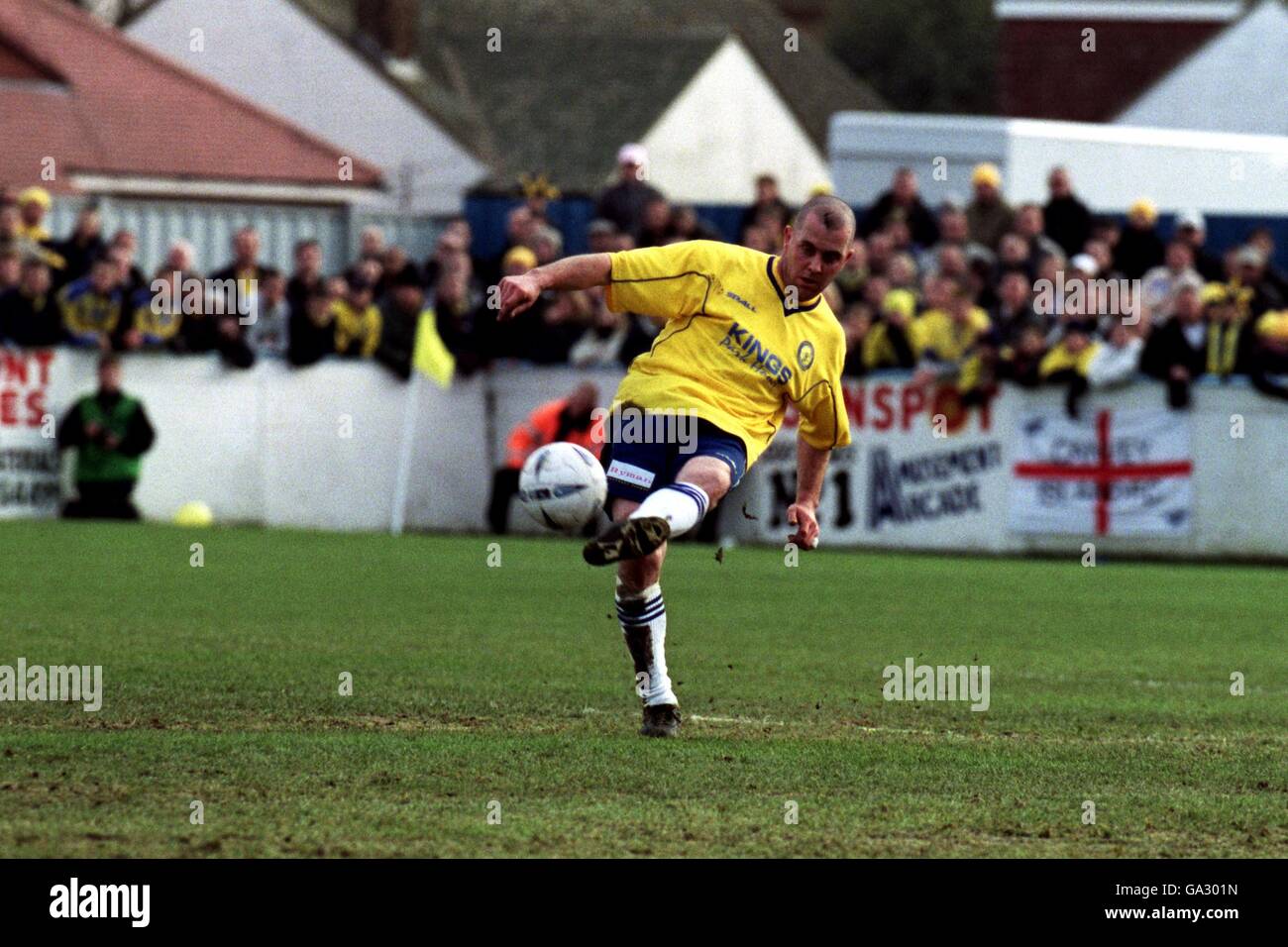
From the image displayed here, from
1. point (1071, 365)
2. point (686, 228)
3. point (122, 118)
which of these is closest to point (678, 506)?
point (1071, 365)

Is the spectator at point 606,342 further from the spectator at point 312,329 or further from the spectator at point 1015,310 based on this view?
the spectator at point 1015,310

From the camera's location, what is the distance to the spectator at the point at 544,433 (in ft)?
71.9

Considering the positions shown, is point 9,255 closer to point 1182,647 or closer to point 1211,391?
point 1211,391

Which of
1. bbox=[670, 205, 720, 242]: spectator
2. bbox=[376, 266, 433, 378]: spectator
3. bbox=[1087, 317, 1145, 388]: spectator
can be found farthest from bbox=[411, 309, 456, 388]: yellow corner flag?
bbox=[1087, 317, 1145, 388]: spectator

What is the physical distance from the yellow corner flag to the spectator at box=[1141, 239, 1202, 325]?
6.48 m

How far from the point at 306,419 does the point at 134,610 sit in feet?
29.8

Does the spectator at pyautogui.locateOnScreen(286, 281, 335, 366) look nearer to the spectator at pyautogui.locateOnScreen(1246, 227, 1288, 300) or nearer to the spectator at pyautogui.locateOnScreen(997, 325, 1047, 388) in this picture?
the spectator at pyautogui.locateOnScreen(997, 325, 1047, 388)

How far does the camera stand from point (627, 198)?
25.4m

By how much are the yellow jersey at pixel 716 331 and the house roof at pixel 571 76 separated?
50045mm

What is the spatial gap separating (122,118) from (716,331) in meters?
37.1

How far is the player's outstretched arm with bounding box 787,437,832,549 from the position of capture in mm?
10078

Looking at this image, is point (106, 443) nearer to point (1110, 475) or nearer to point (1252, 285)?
point (1110, 475)

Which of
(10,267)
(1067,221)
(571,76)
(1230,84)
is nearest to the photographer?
(10,267)

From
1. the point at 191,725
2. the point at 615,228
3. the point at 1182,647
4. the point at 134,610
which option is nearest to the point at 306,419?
the point at 615,228
